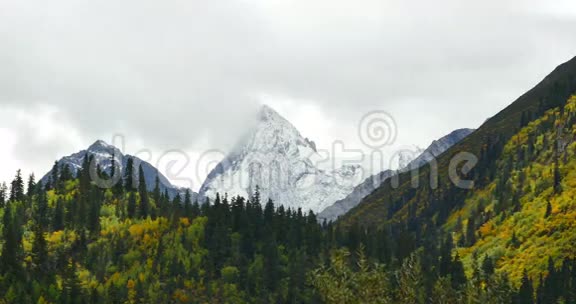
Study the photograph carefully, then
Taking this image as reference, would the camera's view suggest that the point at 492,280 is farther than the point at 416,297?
Yes

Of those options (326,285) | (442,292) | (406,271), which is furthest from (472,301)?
(326,285)

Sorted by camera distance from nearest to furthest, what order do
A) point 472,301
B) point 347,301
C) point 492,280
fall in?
point 347,301 < point 472,301 < point 492,280

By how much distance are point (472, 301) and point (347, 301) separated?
983 centimetres

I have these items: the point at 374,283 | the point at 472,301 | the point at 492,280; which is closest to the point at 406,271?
the point at 374,283

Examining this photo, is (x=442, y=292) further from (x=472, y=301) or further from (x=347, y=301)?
(x=347, y=301)

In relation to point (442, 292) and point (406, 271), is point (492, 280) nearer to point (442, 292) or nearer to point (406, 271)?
point (442, 292)

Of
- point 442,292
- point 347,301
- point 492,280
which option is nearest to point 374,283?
point 347,301

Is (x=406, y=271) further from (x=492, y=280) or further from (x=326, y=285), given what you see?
(x=492, y=280)

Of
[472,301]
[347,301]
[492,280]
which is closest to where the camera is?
[347,301]

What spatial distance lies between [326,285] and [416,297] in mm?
5764

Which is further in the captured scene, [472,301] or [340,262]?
[472,301]

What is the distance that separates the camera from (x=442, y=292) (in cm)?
5472

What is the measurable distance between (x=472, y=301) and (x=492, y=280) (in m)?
4.54

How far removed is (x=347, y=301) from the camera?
5172 centimetres
